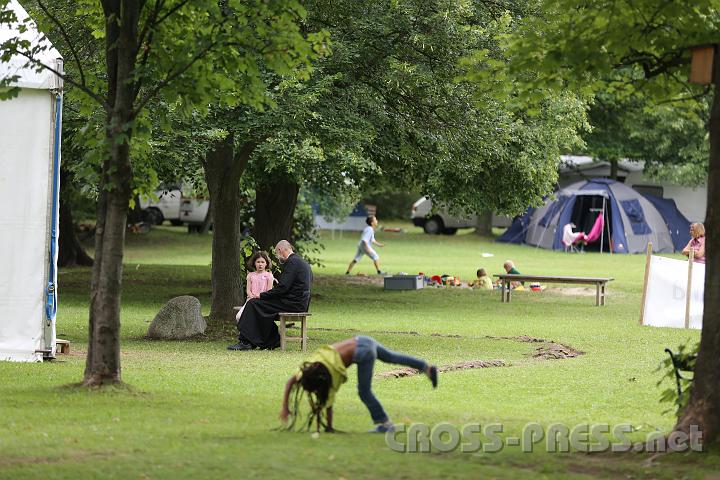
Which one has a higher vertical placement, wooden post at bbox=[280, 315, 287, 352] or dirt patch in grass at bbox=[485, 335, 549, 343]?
wooden post at bbox=[280, 315, 287, 352]

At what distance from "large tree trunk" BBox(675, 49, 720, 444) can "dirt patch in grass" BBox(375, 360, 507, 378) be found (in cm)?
A: 538

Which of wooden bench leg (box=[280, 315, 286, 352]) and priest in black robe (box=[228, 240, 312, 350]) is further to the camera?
priest in black robe (box=[228, 240, 312, 350])

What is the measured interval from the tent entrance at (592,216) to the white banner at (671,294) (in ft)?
86.7

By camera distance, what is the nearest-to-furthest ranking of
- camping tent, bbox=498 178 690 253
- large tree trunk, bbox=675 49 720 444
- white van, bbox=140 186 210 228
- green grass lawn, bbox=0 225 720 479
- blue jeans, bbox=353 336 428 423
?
green grass lawn, bbox=0 225 720 479 → large tree trunk, bbox=675 49 720 444 → blue jeans, bbox=353 336 428 423 → camping tent, bbox=498 178 690 253 → white van, bbox=140 186 210 228

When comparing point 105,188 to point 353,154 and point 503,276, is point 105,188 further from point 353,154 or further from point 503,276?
point 503,276

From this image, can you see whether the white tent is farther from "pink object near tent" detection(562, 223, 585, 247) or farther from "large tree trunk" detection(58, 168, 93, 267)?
"pink object near tent" detection(562, 223, 585, 247)

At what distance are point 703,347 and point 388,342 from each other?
926cm

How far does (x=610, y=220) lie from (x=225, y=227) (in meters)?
29.7

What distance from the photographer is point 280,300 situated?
650 inches

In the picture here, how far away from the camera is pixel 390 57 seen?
61.9ft

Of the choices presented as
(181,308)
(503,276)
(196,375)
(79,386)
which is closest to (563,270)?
(503,276)

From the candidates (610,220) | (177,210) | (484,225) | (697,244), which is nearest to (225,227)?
(697,244)

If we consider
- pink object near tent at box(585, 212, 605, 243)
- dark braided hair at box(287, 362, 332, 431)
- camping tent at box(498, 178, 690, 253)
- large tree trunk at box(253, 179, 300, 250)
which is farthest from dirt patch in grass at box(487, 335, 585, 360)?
pink object near tent at box(585, 212, 605, 243)

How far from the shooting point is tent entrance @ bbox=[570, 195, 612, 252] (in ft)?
154
